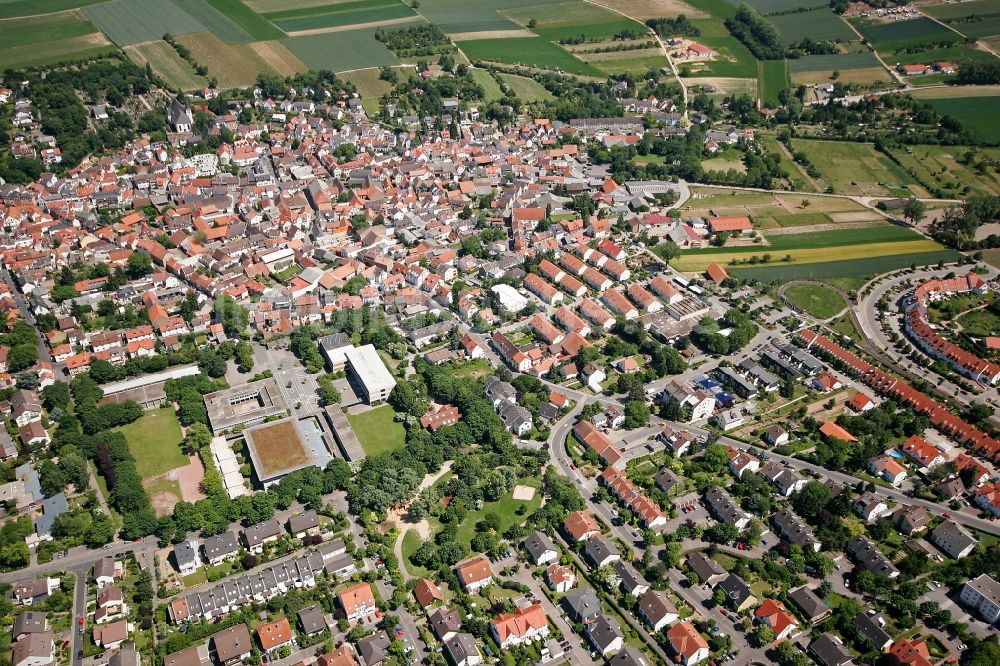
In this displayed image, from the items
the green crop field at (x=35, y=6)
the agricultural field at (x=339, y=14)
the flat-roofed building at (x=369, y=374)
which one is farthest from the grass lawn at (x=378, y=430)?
the green crop field at (x=35, y=6)

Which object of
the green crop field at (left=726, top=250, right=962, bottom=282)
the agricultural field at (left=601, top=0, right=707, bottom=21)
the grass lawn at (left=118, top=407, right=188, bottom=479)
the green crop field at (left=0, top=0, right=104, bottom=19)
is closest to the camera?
the grass lawn at (left=118, top=407, right=188, bottom=479)

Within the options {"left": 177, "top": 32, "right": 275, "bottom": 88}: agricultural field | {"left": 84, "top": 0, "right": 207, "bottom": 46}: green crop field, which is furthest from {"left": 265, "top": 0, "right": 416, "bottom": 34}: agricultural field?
{"left": 84, "top": 0, "right": 207, "bottom": 46}: green crop field

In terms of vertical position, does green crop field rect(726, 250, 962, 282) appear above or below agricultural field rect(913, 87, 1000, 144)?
below

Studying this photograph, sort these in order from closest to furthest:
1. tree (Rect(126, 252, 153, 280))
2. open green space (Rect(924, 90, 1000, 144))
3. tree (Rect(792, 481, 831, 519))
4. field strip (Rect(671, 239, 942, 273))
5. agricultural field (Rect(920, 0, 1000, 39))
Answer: tree (Rect(792, 481, 831, 519)) < tree (Rect(126, 252, 153, 280)) < field strip (Rect(671, 239, 942, 273)) < open green space (Rect(924, 90, 1000, 144)) < agricultural field (Rect(920, 0, 1000, 39))

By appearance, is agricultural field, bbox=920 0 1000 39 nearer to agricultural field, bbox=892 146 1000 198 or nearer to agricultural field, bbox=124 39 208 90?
agricultural field, bbox=892 146 1000 198

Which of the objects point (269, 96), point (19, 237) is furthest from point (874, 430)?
point (269, 96)

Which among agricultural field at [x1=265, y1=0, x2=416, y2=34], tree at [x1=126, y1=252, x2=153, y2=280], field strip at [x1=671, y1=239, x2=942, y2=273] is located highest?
agricultural field at [x1=265, y1=0, x2=416, y2=34]

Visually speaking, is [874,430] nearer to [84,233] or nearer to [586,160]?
[586,160]

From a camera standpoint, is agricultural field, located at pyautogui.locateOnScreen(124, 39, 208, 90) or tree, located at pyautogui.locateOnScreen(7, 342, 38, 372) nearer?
tree, located at pyautogui.locateOnScreen(7, 342, 38, 372)
